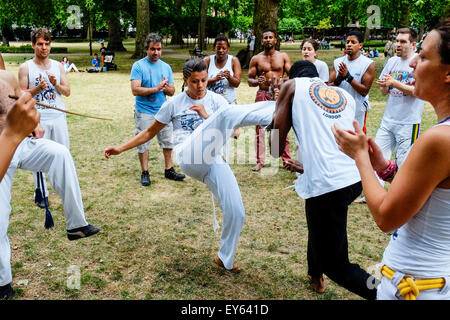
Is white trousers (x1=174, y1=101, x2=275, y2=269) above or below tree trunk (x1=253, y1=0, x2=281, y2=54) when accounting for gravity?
below

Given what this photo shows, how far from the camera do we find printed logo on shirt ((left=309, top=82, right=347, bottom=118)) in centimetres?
297

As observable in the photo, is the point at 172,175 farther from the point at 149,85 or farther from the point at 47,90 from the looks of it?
the point at 47,90

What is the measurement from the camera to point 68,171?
152 inches

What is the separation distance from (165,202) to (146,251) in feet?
4.68

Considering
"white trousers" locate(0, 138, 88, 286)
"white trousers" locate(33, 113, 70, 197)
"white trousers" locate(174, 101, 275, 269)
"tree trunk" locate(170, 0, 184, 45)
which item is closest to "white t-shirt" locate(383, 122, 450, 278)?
"white trousers" locate(174, 101, 275, 269)

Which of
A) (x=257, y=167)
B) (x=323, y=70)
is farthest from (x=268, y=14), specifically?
(x=257, y=167)

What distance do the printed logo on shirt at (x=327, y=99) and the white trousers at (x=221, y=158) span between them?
35 cm

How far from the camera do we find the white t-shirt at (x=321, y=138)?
294 cm

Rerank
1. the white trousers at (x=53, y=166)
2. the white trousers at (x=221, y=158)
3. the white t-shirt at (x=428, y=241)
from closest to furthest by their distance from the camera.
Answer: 1. the white t-shirt at (x=428, y=241)
2. the white trousers at (x=221, y=158)
3. the white trousers at (x=53, y=166)

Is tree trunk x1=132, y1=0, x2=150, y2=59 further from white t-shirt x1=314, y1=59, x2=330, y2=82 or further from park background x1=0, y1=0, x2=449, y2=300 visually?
white t-shirt x1=314, y1=59, x2=330, y2=82

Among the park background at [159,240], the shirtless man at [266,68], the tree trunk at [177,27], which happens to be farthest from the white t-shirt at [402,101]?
the tree trunk at [177,27]

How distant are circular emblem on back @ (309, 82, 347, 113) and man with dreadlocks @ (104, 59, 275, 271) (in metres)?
0.35

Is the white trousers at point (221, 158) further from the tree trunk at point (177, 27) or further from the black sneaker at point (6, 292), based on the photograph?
the tree trunk at point (177, 27)

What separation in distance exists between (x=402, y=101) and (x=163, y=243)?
12.0 ft
